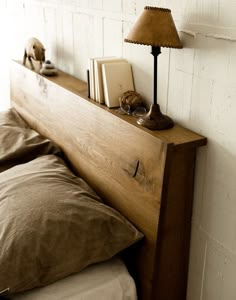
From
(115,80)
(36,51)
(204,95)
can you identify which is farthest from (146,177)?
(36,51)

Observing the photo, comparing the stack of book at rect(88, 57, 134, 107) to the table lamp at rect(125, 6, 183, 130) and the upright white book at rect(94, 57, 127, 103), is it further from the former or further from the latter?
the table lamp at rect(125, 6, 183, 130)

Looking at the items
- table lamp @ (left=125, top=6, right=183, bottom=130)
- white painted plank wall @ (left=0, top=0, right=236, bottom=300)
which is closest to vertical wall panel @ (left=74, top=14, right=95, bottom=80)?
white painted plank wall @ (left=0, top=0, right=236, bottom=300)

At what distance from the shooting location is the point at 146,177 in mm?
1328

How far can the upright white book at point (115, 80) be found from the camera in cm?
153

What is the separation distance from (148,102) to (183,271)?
618 millimetres

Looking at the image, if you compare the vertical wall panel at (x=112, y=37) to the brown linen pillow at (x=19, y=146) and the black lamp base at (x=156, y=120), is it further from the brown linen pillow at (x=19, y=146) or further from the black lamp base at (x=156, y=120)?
the brown linen pillow at (x=19, y=146)

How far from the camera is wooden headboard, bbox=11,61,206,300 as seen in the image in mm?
1275

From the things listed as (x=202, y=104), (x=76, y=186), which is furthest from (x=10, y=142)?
(x=202, y=104)

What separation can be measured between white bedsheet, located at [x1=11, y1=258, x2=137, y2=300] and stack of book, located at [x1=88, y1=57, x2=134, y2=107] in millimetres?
597

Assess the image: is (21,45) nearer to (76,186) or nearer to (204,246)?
(76,186)

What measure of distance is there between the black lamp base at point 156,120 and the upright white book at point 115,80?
0.79ft

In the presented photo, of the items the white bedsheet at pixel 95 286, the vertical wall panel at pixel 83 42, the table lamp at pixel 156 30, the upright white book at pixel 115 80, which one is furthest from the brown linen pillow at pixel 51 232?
the vertical wall panel at pixel 83 42

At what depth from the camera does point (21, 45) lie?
2.72 m

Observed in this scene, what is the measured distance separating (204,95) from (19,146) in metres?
0.93
